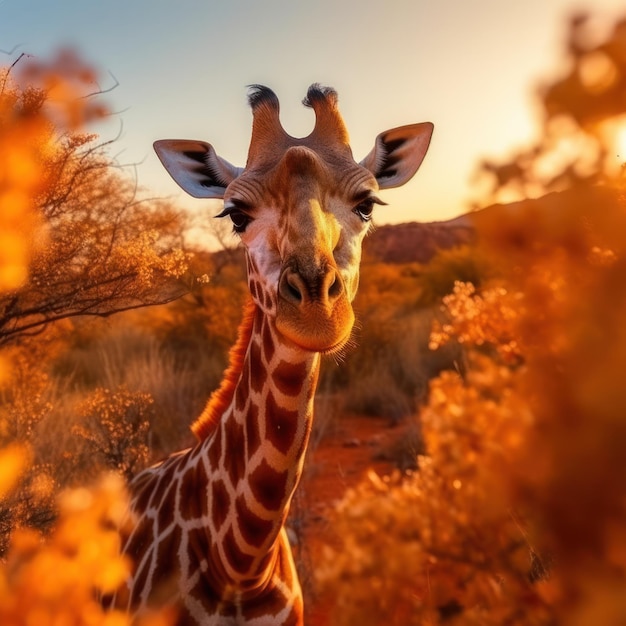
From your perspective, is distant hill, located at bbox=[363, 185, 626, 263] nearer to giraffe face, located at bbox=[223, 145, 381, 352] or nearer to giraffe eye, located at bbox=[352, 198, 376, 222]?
giraffe face, located at bbox=[223, 145, 381, 352]

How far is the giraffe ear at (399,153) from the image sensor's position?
299 cm

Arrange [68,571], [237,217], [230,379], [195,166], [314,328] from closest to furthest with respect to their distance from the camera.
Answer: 1. [68,571]
2. [314,328]
3. [237,217]
4. [230,379]
5. [195,166]

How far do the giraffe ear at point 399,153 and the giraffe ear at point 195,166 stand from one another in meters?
0.74

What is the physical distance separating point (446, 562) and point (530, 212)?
0.40m

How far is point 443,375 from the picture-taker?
0.73 m

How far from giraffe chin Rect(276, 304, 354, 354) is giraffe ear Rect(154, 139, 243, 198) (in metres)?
1.40

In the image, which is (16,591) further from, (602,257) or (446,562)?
(602,257)

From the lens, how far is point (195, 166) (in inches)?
116

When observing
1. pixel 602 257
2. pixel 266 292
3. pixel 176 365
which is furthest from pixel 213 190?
pixel 176 365

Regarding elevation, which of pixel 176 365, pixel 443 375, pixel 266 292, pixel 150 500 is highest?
pixel 443 375

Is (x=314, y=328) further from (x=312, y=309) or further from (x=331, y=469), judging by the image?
(x=331, y=469)

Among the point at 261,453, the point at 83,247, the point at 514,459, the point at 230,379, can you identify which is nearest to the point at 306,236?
the point at 261,453

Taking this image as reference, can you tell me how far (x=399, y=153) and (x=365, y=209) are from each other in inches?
32.0

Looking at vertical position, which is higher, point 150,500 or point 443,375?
point 443,375
